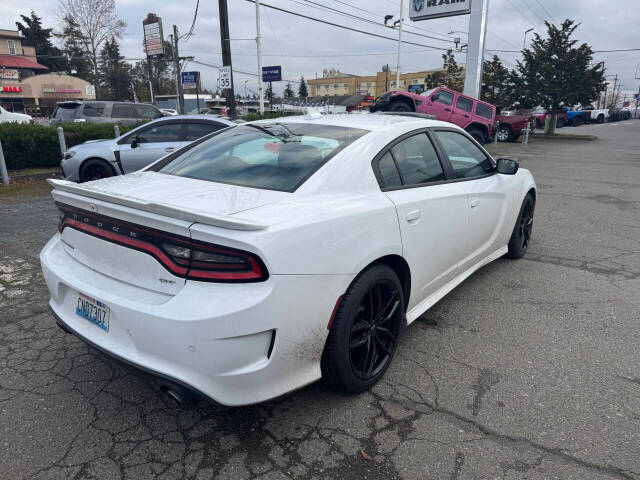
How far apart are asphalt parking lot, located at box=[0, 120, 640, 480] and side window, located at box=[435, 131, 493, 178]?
43.5 inches

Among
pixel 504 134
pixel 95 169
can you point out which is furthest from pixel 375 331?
pixel 504 134

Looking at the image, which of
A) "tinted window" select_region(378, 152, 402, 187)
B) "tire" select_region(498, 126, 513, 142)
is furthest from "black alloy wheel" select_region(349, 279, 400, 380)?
"tire" select_region(498, 126, 513, 142)

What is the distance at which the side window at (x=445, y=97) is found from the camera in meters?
17.4

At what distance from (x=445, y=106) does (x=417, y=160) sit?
15.3 meters

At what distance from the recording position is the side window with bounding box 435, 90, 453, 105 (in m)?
17.4

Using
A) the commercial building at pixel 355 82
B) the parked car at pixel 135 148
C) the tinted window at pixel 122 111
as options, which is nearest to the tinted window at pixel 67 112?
the tinted window at pixel 122 111

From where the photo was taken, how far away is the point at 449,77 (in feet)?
109

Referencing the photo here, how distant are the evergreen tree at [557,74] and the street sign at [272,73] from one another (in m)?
14.0

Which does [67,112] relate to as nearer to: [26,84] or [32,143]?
[32,143]

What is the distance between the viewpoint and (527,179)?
4.83m

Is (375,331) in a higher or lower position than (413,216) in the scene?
lower

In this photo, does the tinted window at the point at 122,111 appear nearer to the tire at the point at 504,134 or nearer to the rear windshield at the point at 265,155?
the rear windshield at the point at 265,155

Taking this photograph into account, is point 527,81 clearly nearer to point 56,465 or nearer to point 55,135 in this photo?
point 55,135

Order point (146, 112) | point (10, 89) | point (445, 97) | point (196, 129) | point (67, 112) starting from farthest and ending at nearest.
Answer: point (10, 89)
point (445, 97)
point (146, 112)
point (67, 112)
point (196, 129)
